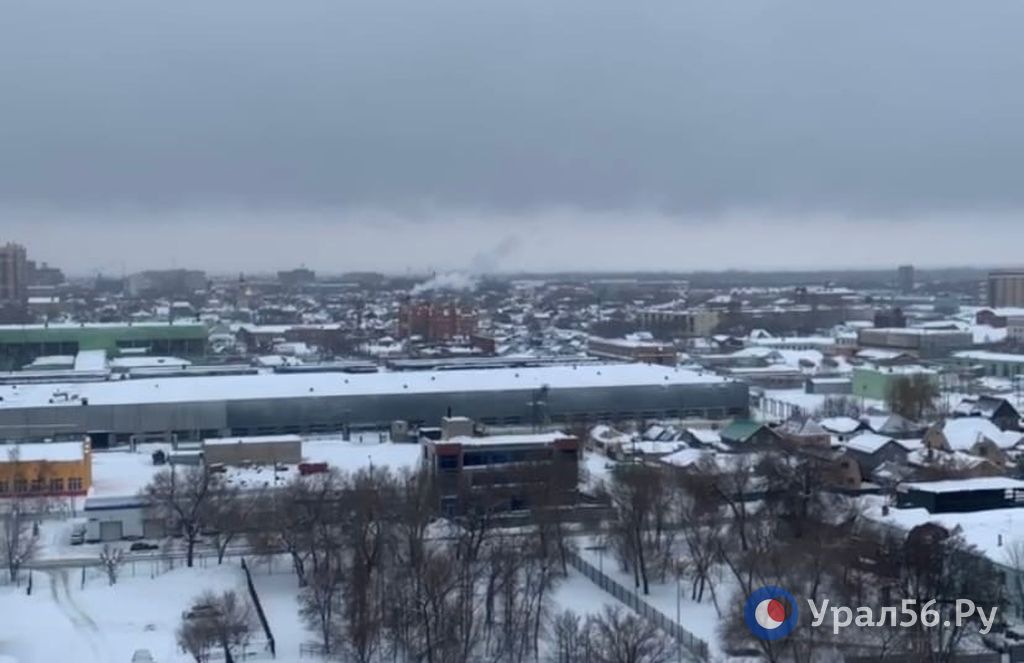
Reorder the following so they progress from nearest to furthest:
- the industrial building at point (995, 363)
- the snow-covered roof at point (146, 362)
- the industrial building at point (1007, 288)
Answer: the snow-covered roof at point (146, 362) < the industrial building at point (995, 363) < the industrial building at point (1007, 288)

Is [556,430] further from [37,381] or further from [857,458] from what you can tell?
[37,381]

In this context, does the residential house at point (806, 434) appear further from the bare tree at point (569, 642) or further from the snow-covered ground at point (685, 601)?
the bare tree at point (569, 642)

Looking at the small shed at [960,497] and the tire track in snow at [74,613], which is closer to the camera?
the tire track in snow at [74,613]

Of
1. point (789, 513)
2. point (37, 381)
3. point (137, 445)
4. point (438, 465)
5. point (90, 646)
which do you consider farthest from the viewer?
point (37, 381)

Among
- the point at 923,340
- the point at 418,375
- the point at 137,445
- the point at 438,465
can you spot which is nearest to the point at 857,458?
the point at 438,465

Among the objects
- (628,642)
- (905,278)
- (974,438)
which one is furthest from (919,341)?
(905,278)

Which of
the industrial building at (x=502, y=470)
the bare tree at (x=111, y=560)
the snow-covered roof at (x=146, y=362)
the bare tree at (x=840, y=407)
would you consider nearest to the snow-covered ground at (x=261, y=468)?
the industrial building at (x=502, y=470)
